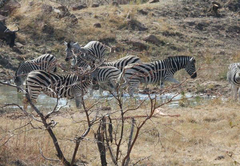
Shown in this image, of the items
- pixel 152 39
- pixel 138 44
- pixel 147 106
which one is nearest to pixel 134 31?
pixel 152 39

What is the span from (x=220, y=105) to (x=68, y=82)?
140 inches

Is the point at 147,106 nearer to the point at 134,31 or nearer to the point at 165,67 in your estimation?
the point at 165,67

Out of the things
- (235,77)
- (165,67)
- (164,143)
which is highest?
(165,67)

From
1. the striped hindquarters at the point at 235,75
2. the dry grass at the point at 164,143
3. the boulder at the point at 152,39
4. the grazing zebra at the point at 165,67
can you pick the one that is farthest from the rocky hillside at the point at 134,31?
the dry grass at the point at 164,143

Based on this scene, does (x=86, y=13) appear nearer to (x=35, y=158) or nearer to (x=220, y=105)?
(x=220, y=105)

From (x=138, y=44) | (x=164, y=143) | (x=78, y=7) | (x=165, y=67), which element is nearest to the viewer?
(x=164, y=143)

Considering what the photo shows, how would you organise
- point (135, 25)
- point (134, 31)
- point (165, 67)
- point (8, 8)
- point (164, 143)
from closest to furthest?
1. point (164, 143)
2. point (165, 67)
3. point (8, 8)
4. point (134, 31)
5. point (135, 25)

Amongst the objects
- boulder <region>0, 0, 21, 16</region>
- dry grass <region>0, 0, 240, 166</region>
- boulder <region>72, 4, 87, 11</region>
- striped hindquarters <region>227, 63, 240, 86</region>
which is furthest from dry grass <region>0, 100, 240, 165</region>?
boulder <region>72, 4, 87, 11</region>

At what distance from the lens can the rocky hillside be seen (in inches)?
715

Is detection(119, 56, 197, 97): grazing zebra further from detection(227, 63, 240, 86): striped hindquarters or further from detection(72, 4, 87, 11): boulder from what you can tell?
detection(72, 4, 87, 11): boulder

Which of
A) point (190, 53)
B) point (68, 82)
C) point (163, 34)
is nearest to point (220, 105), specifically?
point (68, 82)

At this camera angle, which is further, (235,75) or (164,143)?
(235,75)

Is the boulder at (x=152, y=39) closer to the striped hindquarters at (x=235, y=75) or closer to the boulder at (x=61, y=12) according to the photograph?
the boulder at (x=61, y=12)

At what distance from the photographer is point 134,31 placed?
69.7ft
